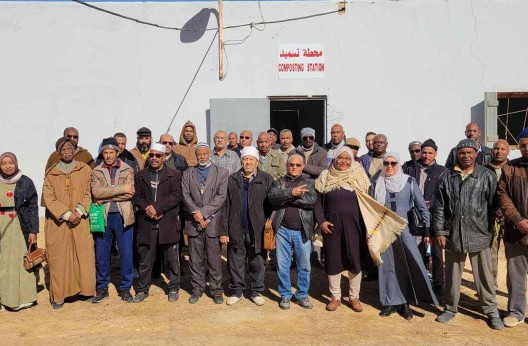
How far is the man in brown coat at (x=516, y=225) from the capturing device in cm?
427

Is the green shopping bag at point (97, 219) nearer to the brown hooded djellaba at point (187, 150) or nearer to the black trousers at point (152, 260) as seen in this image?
the black trousers at point (152, 260)

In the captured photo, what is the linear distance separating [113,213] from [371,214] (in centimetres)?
284

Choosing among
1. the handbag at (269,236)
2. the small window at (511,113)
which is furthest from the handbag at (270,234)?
the small window at (511,113)

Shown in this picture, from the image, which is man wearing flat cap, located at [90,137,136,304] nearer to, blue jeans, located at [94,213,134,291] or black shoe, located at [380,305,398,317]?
blue jeans, located at [94,213,134,291]

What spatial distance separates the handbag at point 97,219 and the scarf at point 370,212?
2.42 meters

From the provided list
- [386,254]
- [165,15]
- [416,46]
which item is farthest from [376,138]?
[165,15]

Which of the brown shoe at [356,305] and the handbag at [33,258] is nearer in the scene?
the brown shoe at [356,305]

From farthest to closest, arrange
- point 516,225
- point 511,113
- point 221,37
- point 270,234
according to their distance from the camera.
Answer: point 511,113 < point 221,37 < point 270,234 < point 516,225

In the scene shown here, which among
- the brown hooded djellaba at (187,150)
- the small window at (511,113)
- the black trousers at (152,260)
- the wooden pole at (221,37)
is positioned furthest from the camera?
the small window at (511,113)

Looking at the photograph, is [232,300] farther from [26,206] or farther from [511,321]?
[511,321]

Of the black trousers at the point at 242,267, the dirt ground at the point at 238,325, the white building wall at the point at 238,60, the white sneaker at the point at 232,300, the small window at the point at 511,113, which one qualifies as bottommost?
the dirt ground at the point at 238,325

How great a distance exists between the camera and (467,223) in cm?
439

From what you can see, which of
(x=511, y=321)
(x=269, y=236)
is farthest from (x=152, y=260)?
(x=511, y=321)

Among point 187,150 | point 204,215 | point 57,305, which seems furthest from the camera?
point 187,150
